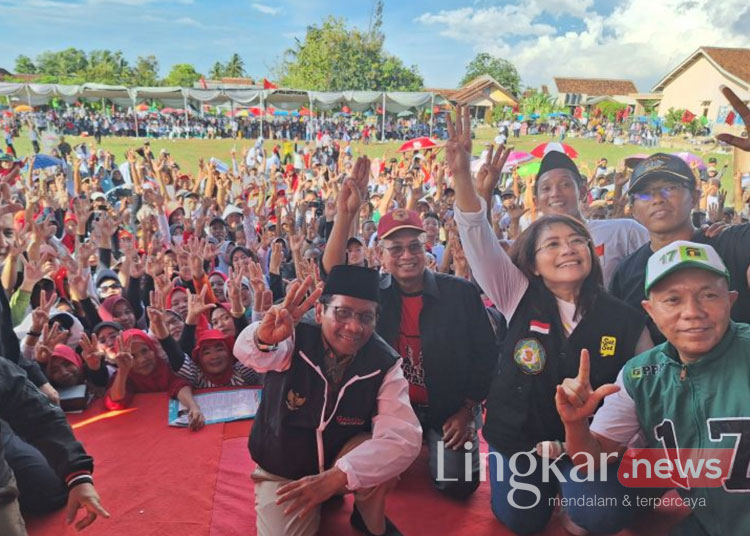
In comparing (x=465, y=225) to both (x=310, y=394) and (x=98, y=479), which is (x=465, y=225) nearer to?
(x=310, y=394)

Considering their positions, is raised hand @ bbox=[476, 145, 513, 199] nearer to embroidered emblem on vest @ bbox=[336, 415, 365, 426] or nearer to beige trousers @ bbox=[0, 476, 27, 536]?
embroidered emblem on vest @ bbox=[336, 415, 365, 426]

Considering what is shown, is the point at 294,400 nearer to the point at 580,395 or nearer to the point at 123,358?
the point at 580,395

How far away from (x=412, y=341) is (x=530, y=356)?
837mm

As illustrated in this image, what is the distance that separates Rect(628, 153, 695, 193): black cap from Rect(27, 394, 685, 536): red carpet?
1950 mm

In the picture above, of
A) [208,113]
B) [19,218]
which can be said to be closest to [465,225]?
[19,218]

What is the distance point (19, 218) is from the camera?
693cm

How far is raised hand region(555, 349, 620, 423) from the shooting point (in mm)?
1930

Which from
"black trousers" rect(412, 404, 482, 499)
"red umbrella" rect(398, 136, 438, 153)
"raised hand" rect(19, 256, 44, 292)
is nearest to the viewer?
"black trousers" rect(412, 404, 482, 499)

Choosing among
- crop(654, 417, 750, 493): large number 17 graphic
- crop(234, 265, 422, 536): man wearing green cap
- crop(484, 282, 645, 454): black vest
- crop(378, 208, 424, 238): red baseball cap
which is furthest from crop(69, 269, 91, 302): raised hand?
crop(654, 417, 750, 493): large number 17 graphic

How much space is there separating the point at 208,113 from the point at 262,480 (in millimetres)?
46597

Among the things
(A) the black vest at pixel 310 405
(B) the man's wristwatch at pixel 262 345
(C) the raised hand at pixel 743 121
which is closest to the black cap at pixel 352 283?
(A) the black vest at pixel 310 405

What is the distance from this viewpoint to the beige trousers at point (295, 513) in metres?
2.51

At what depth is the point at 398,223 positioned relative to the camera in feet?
10.4

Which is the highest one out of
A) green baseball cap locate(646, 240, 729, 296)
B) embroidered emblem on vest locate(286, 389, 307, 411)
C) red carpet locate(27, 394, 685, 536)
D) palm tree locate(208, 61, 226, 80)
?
palm tree locate(208, 61, 226, 80)
